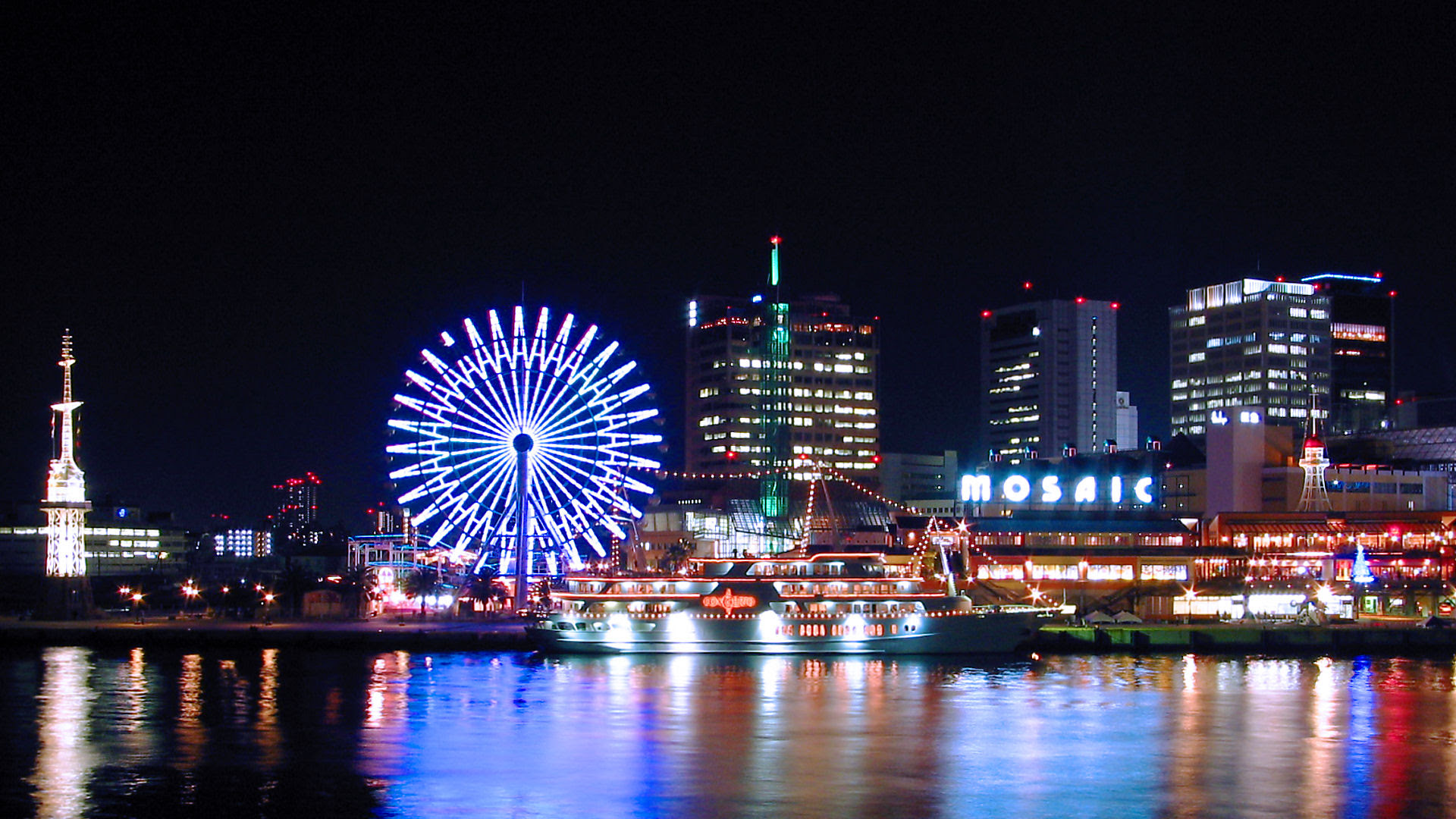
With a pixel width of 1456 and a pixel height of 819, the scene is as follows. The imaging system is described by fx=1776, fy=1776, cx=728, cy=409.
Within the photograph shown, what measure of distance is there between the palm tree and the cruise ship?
110ft

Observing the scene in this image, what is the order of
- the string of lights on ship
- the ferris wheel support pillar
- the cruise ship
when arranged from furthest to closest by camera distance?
the string of lights on ship, the ferris wheel support pillar, the cruise ship

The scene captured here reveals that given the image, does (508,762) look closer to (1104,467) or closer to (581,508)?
(581,508)

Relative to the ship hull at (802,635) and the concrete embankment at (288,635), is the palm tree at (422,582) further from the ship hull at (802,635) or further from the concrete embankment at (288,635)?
the ship hull at (802,635)

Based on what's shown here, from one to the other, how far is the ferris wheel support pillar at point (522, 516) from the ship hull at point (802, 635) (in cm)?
881

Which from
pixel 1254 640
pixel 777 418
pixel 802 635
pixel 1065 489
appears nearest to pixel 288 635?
pixel 802 635

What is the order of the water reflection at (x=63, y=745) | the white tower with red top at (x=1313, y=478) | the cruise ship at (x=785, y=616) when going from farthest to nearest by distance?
the white tower with red top at (x=1313, y=478) → the cruise ship at (x=785, y=616) → the water reflection at (x=63, y=745)

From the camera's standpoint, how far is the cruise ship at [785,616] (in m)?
88.1

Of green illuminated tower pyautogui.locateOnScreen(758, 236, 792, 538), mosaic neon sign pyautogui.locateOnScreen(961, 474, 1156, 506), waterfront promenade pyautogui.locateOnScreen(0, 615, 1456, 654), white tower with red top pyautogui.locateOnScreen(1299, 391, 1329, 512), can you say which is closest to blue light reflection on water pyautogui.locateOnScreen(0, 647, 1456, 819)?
waterfront promenade pyautogui.locateOnScreen(0, 615, 1456, 654)

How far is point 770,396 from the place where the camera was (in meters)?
142

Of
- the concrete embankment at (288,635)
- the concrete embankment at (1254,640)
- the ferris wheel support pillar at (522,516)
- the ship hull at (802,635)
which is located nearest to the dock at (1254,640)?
the concrete embankment at (1254,640)

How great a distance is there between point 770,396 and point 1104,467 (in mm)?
39069

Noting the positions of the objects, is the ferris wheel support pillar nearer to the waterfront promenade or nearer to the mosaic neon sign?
the waterfront promenade

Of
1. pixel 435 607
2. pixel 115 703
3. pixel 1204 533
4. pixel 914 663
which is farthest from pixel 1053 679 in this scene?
pixel 1204 533

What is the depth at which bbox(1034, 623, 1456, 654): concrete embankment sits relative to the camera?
94.5 m
